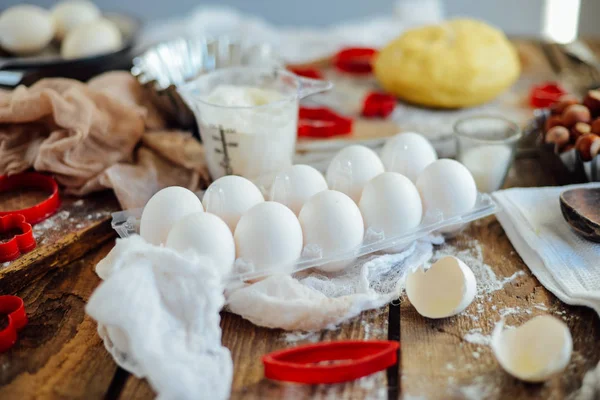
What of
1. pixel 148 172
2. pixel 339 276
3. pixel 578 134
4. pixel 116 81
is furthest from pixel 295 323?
pixel 116 81

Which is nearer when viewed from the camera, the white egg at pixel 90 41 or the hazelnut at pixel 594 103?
the hazelnut at pixel 594 103

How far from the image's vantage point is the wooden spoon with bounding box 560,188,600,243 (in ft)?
2.92

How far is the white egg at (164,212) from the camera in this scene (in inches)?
32.1

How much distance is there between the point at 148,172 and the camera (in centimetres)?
111

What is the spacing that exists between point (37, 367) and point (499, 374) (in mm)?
547

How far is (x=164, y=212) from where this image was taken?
2.68 feet

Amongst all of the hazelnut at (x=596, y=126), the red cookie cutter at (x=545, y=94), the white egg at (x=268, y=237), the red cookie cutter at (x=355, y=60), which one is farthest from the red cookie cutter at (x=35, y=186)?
the red cookie cutter at (x=545, y=94)

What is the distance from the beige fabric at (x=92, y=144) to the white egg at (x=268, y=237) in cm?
32

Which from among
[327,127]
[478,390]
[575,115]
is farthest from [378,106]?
[478,390]

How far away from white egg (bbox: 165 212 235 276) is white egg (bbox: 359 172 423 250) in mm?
211

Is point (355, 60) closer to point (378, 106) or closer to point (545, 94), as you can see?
point (378, 106)

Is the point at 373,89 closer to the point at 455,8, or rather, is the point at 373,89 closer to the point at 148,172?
the point at 148,172

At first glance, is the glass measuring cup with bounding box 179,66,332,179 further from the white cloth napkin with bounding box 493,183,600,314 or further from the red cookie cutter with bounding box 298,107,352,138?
the white cloth napkin with bounding box 493,183,600,314

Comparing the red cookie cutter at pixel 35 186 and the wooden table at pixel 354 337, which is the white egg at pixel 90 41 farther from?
the wooden table at pixel 354 337
